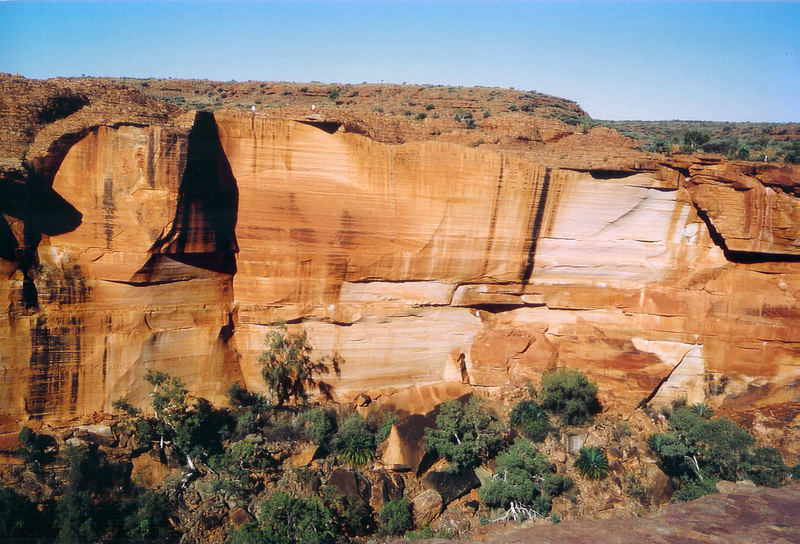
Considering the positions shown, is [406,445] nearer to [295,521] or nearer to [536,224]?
[295,521]

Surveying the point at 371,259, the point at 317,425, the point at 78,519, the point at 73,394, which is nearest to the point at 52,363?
the point at 73,394

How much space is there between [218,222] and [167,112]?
327 centimetres

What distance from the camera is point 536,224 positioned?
15.2 m

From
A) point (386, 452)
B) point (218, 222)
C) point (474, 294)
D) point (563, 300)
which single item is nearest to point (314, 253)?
point (218, 222)

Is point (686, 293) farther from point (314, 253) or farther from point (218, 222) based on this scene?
point (218, 222)

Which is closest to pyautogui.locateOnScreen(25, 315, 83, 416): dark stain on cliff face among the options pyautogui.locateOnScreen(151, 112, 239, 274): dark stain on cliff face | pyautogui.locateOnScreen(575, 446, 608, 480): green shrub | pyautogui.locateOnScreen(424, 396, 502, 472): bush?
pyautogui.locateOnScreen(151, 112, 239, 274): dark stain on cliff face

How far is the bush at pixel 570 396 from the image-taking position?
15.4 meters

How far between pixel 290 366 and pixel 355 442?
311cm

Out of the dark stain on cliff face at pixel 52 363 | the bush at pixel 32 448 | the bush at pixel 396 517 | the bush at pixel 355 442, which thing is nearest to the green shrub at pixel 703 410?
the bush at pixel 396 517

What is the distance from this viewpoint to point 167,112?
46.0 feet

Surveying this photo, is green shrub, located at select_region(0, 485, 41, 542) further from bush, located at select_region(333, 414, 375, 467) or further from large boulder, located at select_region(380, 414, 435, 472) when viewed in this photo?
large boulder, located at select_region(380, 414, 435, 472)

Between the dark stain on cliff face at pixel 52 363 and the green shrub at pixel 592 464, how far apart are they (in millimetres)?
14170

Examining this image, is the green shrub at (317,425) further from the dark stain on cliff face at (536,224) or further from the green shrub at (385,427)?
the dark stain on cliff face at (536,224)

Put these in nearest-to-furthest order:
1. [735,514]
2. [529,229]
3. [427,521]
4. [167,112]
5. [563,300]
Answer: [735,514] → [427,521] → [167,112] → [529,229] → [563,300]
